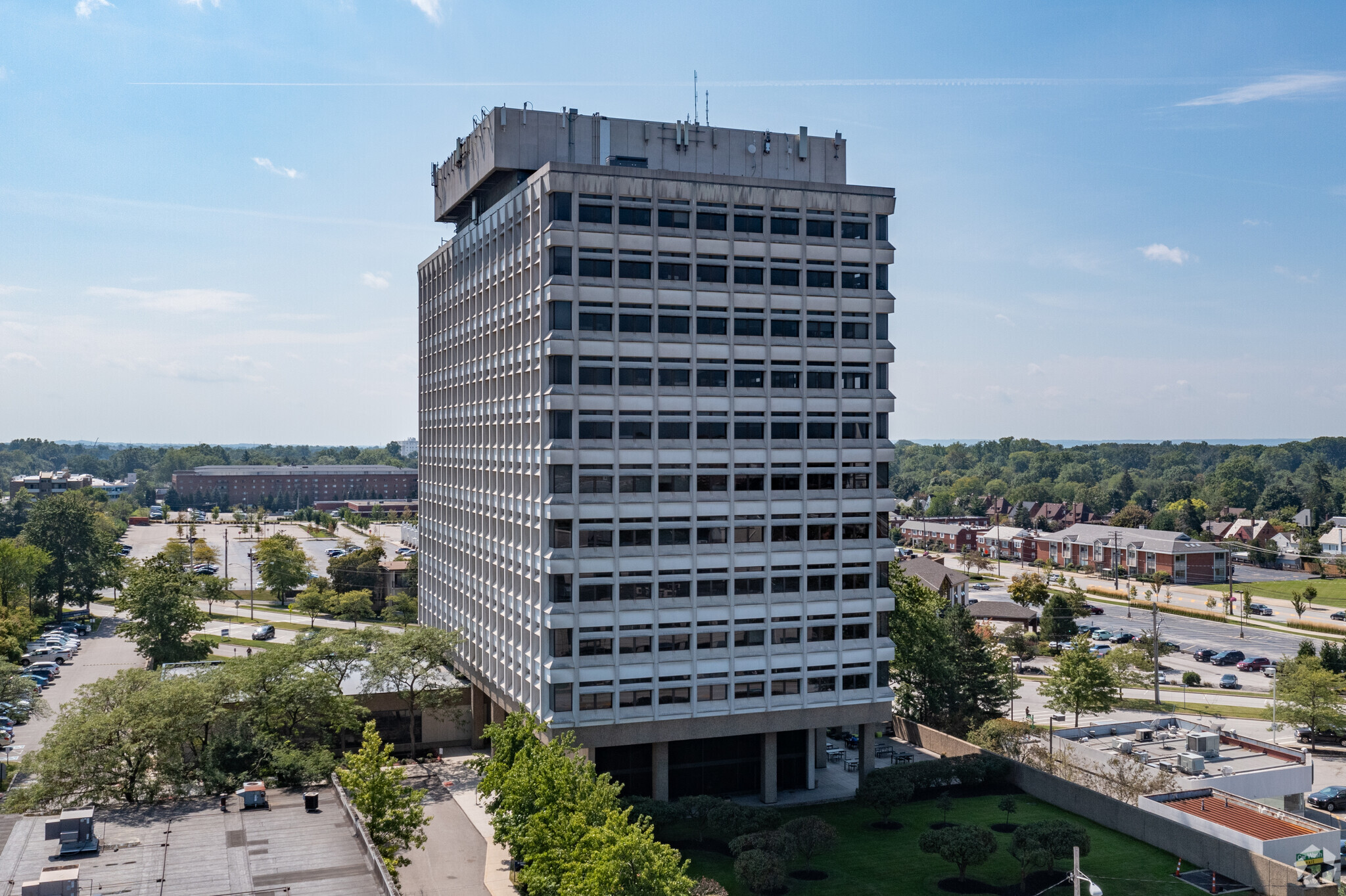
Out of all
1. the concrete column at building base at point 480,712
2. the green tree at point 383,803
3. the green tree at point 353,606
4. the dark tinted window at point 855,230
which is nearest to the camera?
the green tree at point 383,803

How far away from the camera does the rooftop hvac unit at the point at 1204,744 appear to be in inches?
2798

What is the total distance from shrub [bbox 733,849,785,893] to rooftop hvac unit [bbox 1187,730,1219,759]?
112ft

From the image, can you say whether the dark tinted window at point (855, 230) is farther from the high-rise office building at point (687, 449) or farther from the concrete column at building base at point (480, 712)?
the concrete column at building base at point (480, 712)

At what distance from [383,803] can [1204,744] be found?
175 feet

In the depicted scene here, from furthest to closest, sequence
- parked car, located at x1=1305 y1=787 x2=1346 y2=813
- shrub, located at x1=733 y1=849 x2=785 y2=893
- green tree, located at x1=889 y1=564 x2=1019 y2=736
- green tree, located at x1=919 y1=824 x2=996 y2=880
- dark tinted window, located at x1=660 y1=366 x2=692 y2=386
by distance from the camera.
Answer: green tree, located at x1=889 y1=564 x2=1019 y2=736
parked car, located at x1=1305 y1=787 x2=1346 y2=813
dark tinted window, located at x1=660 y1=366 x2=692 y2=386
green tree, located at x1=919 y1=824 x2=996 y2=880
shrub, located at x1=733 y1=849 x2=785 y2=893

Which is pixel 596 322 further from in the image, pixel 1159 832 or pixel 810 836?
pixel 1159 832

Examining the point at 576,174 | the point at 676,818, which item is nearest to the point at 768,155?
the point at 576,174

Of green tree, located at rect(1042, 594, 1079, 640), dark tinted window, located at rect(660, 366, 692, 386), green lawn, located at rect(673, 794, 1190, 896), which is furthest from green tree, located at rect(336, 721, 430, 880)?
green tree, located at rect(1042, 594, 1079, 640)

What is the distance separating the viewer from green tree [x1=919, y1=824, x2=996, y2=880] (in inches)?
2154

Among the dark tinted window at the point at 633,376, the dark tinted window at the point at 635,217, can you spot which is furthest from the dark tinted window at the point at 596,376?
the dark tinted window at the point at 635,217

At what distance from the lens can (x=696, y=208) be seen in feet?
214

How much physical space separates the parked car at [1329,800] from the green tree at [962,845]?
103 feet

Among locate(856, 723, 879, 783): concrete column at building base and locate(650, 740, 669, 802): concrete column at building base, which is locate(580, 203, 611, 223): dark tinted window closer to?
locate(650, 740, 669, 802): concrete column at building base

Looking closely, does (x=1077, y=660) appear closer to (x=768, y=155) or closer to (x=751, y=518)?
(x=751, y=518)
